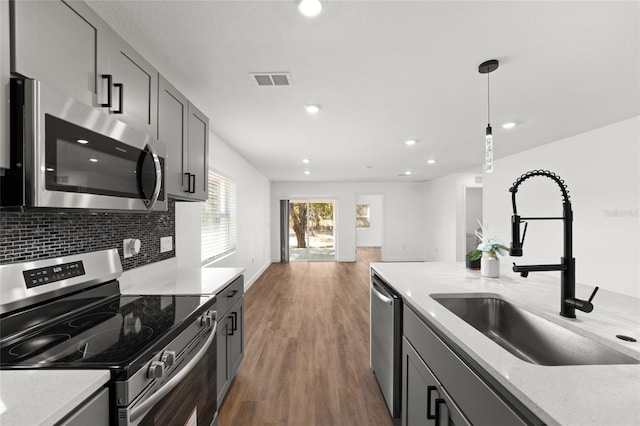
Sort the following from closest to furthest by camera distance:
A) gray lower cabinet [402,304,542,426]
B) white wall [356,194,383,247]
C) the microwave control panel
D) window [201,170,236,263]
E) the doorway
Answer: gray lower cabinet [402,304,542,426], the microwave control panel, window [201,170,236,263], the doorway, white wall [356,194,383,247]

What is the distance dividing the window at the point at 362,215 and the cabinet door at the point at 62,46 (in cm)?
1090

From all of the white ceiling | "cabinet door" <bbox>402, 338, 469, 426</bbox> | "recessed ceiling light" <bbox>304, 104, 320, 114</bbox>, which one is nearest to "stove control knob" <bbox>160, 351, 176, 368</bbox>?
"cabinet door" <bbox>402, 338, 469, 426</bbox>

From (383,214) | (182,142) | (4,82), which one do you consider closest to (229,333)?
(182,142)

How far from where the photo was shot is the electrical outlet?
7.67 ft

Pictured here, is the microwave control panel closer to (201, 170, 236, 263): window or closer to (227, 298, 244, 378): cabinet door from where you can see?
(227, 298, 244, 378): cabinet door

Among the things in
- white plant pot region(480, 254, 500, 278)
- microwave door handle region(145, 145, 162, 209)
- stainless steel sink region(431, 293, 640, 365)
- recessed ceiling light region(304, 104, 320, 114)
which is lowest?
stainless steel sink region(431, 293, 640, 365)

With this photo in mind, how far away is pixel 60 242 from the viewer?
141 centimetres

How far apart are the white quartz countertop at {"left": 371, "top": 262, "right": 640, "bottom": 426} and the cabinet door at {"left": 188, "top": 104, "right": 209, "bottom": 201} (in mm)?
1696

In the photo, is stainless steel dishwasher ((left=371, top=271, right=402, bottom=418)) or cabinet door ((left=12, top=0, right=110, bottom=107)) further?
stainless steel dishwasher ((left=371, top=271, right=402, bottom=418))

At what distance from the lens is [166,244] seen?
2400 millimetres

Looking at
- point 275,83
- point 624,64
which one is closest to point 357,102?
point 275,83

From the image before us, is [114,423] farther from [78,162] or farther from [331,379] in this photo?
[331,379]

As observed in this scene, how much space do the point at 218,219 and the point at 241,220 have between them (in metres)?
1.11

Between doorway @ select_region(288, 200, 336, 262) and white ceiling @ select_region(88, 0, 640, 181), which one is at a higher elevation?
white ceiling @ select_region(88, 0, 640, 181)
